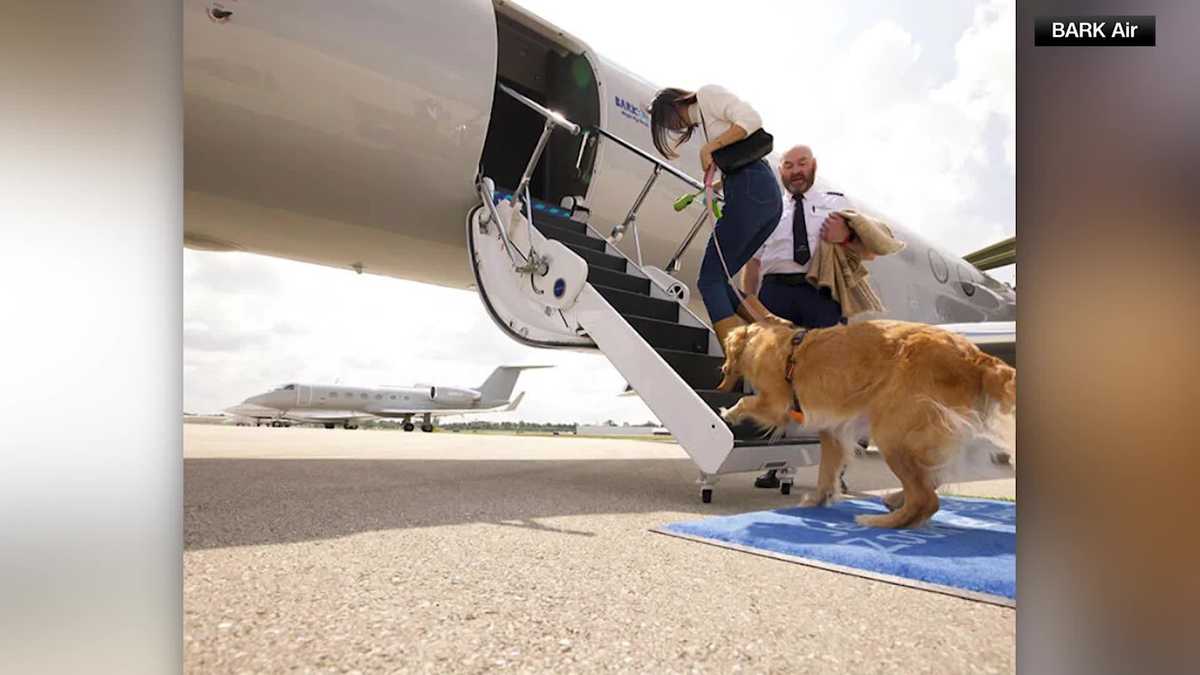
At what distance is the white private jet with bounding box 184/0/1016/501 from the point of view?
195 cm

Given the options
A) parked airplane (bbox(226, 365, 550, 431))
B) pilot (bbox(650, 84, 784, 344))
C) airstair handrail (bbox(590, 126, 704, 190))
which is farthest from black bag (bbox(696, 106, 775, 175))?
parked airplane (bbox(226, 365, 550, 431))

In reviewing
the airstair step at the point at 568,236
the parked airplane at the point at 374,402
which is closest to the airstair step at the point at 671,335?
the airstair step at the point at 568,236

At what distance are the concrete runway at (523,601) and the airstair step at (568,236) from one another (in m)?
1.23

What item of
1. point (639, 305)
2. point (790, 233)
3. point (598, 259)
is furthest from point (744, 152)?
point (598, 259)

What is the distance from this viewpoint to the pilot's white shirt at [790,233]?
210 cm

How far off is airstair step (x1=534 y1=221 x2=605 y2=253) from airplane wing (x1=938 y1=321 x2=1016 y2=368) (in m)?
1.52

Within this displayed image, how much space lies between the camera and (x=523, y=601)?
3.07 feet

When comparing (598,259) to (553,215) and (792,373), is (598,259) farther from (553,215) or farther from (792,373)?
(792,373)

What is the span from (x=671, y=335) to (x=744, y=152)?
0.72 meters

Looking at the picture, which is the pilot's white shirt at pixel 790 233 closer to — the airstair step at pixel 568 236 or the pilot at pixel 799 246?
the pilot at pixel 799 246

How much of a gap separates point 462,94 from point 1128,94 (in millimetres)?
2108

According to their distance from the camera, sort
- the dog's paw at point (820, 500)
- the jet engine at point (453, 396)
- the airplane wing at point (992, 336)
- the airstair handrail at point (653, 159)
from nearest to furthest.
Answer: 1. the airplane wing at point (992, 336)
2. the dog's paw at point (820, 500)
3. the airstair handrail at point (653, 159)
4. the jet engine at point (453, 396)

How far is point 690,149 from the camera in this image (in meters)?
2.91

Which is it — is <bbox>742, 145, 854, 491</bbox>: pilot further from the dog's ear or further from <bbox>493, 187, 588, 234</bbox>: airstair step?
<bbox>493, 187, 588, 234</bbox>: airstair step
